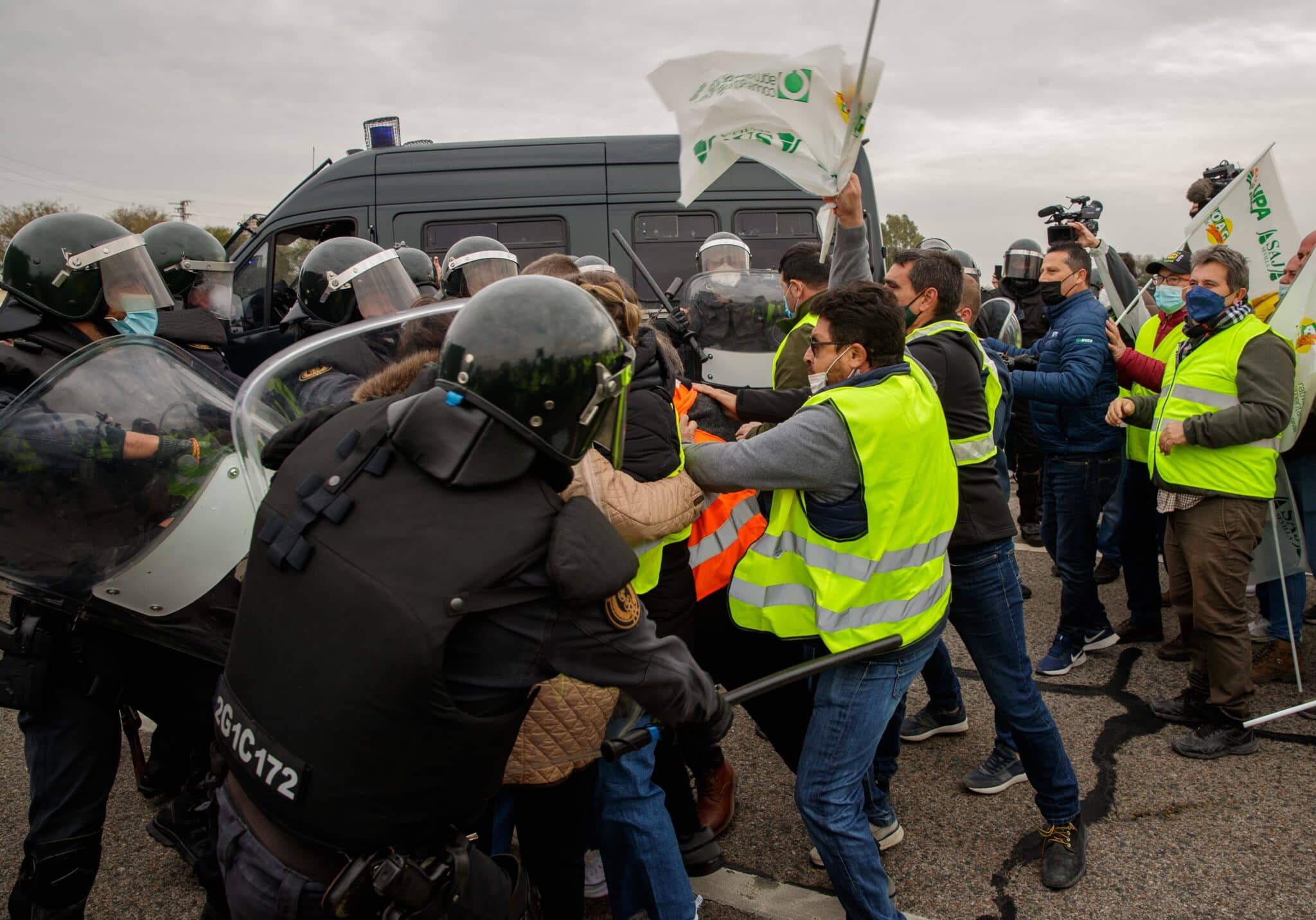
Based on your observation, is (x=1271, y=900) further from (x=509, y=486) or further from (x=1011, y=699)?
(x=509, y=486)

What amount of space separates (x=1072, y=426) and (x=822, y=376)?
2583 millimetres

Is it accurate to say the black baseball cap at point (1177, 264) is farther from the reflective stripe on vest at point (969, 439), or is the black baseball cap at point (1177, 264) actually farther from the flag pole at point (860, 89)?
the flag pole at point (860, 89)

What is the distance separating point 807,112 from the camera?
293cm

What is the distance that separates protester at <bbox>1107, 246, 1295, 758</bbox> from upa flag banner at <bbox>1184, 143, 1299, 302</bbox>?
3.40 ft

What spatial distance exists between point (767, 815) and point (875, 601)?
141 cm

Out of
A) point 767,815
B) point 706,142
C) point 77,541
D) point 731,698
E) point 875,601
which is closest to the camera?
point 731,698

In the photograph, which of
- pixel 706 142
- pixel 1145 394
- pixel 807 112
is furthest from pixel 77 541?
pixel 1145 394

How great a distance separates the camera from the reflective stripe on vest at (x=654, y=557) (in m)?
2.58

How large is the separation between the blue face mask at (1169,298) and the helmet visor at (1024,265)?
2.20 ft

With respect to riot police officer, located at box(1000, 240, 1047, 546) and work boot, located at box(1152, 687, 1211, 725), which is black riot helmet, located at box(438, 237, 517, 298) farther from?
riot police officer, located at box(1000, 240, 1047, 546)

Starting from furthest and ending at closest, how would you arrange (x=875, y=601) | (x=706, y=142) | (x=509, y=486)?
1. (x=706, y=142)
2. (x=875, y=601)
3. (x=509, y=486)

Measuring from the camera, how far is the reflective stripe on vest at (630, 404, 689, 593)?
8.46 feet

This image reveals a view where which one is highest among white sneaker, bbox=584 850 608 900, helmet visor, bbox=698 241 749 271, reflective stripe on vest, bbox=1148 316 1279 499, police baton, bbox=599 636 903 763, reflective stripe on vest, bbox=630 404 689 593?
helmet visor, bbox=698 241 749 271

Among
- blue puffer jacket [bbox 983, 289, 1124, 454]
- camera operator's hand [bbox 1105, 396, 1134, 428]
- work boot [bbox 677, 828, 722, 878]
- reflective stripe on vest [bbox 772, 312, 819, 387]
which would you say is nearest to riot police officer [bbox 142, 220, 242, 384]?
reflective stripe on vest [bbox 772, 312, 819, 387]
